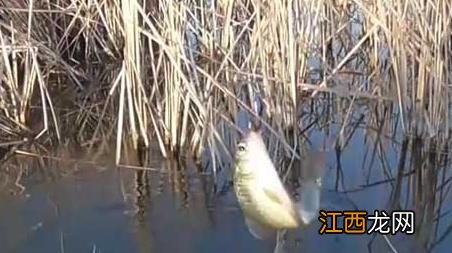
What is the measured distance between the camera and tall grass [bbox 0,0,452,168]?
10.8 feet

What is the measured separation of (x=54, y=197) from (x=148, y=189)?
0.36m

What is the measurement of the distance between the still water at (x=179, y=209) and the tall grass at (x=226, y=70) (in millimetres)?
173

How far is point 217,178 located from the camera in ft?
10.7

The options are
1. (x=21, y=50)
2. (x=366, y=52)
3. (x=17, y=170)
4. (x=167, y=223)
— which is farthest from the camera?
(x=366, y=52)

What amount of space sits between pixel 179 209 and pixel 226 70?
2.39 feet

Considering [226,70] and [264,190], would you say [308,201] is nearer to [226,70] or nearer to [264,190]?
[264,190]

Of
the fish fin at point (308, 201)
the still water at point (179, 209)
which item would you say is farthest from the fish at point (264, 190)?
the still water at point (179, 209)

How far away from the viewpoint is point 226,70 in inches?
137

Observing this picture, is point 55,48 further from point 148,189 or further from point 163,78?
point 148,189

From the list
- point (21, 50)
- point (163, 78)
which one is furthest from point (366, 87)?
point (21, 50)

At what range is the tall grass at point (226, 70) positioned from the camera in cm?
329

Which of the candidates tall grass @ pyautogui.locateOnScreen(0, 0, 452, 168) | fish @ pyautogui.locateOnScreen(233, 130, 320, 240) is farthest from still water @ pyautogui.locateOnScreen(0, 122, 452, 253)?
fish @ pyautogui.locateOnScreen(233, 130, 320, 240)

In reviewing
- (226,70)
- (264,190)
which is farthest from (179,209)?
(264,190)

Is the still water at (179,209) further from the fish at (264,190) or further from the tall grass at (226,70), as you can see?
the fish at (264,190)
